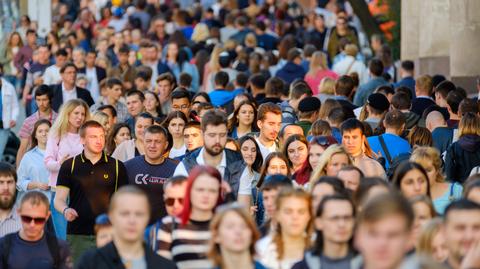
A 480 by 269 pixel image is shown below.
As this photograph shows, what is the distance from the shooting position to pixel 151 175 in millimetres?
17438

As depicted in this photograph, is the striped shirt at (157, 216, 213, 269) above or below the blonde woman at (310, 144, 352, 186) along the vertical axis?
below

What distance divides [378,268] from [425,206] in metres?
3.24

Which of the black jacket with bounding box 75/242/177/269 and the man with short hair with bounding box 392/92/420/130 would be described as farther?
the man with short hair with bounding box 392/92/420/130

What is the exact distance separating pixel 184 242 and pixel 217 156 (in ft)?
11.9

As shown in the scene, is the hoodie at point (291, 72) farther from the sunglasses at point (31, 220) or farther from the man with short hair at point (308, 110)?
the sunglasses at point (31, 220)

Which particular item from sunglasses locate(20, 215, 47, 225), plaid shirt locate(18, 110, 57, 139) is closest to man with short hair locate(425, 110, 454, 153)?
plaid shirt locate(18, 110, 57, 139)

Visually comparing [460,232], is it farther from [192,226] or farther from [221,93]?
[221,93]

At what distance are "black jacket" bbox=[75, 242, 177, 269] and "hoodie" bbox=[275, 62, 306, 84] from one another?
16.8 m

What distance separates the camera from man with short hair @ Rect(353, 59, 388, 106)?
2527 cm

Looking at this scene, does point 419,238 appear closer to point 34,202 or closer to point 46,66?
point 34,202

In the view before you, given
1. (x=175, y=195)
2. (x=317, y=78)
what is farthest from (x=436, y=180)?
(x=317, y=78)

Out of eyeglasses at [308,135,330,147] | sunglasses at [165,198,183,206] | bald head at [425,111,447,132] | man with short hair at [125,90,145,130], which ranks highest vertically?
man with short hair at [125,90,145,130]

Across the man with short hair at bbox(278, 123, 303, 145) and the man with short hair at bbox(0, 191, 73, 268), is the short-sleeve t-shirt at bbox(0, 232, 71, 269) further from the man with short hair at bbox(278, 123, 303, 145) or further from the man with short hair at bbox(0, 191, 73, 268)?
the man with short hair at bbox(278, 123, 303, 145)

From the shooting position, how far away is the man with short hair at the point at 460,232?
36.7ft
